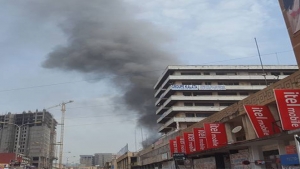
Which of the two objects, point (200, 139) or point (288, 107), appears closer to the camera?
point (288, 107)

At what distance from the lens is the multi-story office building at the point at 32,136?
106 metres

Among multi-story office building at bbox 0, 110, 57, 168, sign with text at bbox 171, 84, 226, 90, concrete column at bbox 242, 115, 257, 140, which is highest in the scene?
A: sign with text at bbox 171, 84, 226, 90

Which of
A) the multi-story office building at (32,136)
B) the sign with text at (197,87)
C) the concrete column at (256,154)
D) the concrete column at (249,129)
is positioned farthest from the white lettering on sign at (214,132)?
the multi-story office building at (32,136)

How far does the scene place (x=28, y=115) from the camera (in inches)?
4131

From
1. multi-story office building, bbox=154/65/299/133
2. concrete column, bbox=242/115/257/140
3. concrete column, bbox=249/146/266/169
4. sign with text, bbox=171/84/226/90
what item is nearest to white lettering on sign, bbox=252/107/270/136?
concrete column, bbox=242/115/257/140

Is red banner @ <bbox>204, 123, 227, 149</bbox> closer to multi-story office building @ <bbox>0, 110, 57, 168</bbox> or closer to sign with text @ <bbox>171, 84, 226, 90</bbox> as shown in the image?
sign with text @ <bbox>171, 84, 226, 90</bbox>

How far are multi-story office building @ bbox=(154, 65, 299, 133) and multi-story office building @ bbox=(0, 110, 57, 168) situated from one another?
50.3 m

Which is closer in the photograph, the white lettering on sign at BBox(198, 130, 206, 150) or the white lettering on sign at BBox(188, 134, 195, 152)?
the white lettering on sign at BBox(198, 130, 206, 150)

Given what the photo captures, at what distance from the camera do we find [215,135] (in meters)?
23.8

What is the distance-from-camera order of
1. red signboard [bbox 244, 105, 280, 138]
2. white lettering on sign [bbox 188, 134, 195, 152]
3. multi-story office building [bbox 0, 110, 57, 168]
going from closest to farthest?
red signboard [bbox 244, 105, 280, 138], white lettering on sign [bbox 188, 134, 195, 152], multi-story office building [bbox 0, 110, 57, 168]

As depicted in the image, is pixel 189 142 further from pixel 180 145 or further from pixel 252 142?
pixel 252 142

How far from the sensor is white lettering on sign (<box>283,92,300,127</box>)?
48.1 ft

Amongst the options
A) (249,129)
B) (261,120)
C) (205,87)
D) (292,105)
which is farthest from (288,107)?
(205,87)

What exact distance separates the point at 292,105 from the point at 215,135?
9.61 meters
